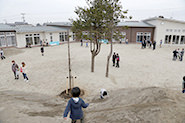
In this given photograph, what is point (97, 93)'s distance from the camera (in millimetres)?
9102

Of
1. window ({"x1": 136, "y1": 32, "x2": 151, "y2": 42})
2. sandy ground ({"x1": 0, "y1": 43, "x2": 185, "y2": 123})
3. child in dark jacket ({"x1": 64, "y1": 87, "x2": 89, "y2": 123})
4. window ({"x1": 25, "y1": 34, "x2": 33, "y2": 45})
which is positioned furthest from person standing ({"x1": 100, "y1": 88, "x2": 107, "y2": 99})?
window ({"x1": 136, "y1": 32, "x2": 151, "y2": 42})

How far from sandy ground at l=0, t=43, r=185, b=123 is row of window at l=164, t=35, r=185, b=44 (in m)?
18.6

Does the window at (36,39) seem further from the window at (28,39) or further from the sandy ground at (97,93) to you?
the sandy ground at (97,93)

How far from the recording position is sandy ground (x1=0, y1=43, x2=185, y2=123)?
5.41m

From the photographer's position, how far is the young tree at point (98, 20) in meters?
11.0

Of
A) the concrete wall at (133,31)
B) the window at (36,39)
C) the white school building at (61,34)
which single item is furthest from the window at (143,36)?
Result: the window at (36,39)

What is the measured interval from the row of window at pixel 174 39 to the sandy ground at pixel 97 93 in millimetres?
18619

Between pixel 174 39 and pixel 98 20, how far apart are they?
26.3 metres

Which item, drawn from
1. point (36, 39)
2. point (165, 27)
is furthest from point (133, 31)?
point (36, 39)

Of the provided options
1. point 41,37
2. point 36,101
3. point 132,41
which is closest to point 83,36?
point 36,101

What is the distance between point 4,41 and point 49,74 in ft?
60.6

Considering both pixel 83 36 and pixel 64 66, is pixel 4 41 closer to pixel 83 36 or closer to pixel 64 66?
pixel 64 66

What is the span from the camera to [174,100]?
611cm

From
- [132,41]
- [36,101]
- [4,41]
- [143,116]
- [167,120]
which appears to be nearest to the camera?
[167,120]
